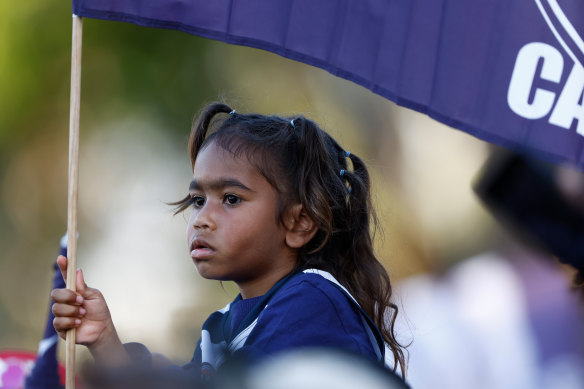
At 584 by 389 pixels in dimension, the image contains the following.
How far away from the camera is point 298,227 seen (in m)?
2.67

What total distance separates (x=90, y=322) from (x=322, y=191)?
853 mm

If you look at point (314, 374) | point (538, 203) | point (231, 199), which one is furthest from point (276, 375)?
point (538, 203)

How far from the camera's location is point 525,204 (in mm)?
3760

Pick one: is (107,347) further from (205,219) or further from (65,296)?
(205,219)

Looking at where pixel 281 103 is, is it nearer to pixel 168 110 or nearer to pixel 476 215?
pixel 168 110

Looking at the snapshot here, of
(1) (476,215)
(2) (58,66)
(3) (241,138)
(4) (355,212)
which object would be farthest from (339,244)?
(2) (58,66)

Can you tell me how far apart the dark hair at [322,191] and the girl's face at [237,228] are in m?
0.05

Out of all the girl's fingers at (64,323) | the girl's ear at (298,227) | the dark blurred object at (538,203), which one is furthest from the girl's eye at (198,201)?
the dark blurred object at (538,203)

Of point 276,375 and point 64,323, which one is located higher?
point 276,375

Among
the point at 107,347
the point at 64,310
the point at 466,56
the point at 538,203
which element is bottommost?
the point at 107,347

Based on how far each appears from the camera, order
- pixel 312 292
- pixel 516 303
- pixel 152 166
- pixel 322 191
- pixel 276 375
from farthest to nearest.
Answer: pixel 152 166 < pixel 516 303 < pixel 322 191 < pixel 312 292 < pixel 276 375

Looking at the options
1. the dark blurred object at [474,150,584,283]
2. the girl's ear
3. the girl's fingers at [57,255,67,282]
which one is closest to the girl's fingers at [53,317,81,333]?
the girl's fingers at [57,255,67,282]

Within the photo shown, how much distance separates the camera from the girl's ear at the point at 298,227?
8.67 feet

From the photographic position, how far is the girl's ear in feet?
8.67
